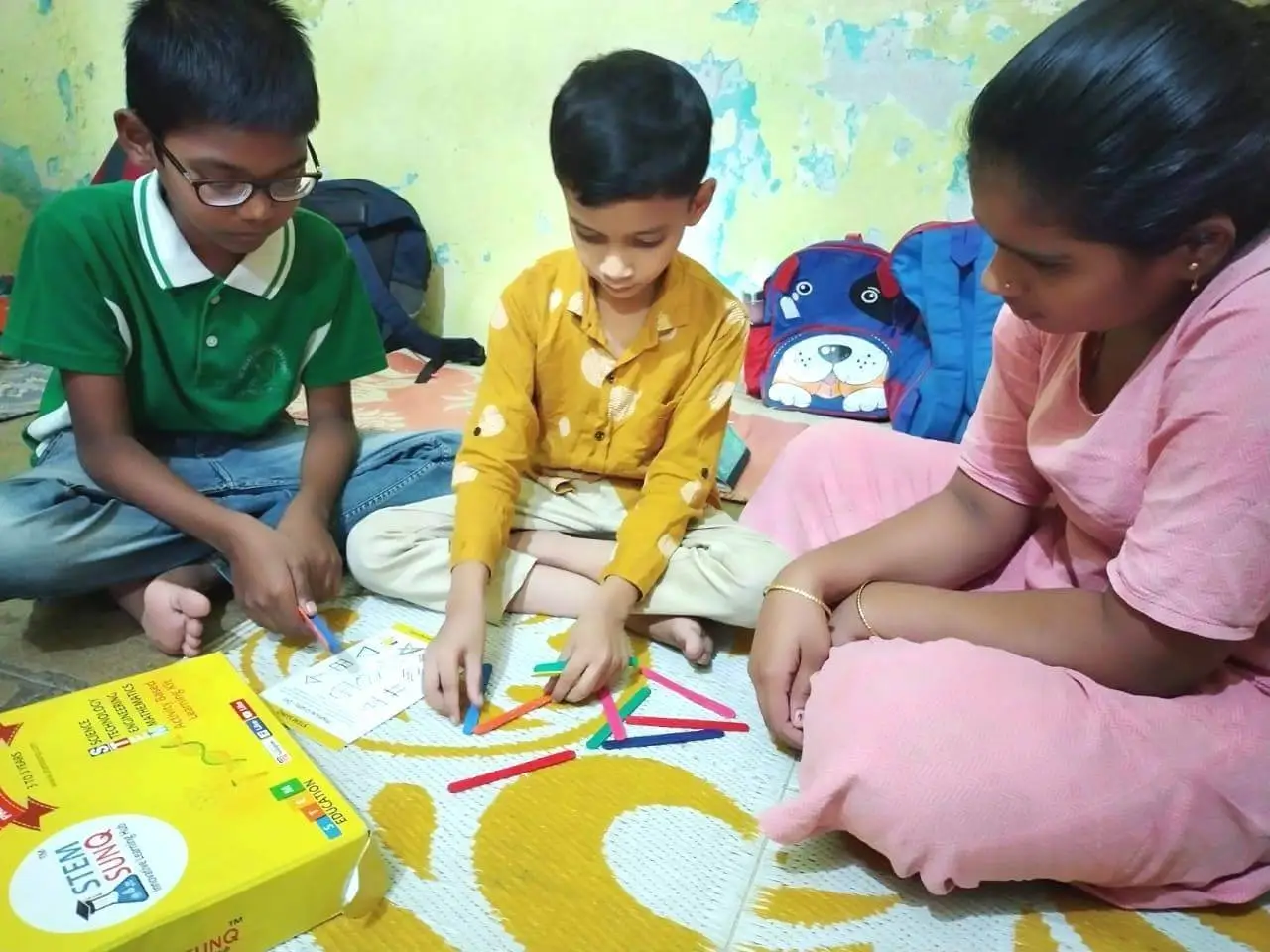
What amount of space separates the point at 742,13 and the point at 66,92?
1577 mm

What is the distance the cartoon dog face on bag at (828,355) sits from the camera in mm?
1854

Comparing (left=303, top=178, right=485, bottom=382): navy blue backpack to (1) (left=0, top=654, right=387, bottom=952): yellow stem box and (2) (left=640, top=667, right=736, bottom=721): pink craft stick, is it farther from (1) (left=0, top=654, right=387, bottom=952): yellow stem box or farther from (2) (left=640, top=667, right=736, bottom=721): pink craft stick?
(1) (left=0, top=654, right=387, bottom=952): yellow stem box

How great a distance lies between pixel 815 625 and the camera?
2.82 ft

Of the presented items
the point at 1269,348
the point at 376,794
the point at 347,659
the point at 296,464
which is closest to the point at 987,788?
the point at 1269,348

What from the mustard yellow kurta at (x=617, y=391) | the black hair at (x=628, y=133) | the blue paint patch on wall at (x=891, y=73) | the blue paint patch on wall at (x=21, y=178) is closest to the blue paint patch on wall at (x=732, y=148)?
the blue paint patch on wall at (x=891, y=73)

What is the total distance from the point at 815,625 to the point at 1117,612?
0.25 metres

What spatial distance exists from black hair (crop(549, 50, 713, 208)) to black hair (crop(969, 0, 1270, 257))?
0.34 metres

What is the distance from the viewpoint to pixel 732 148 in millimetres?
1989

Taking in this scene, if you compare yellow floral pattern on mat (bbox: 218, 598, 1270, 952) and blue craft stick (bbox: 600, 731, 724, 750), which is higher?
blue craft stick (bbox: 600, 731, 724, 750)

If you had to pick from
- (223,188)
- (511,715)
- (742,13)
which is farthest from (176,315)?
(742,13)

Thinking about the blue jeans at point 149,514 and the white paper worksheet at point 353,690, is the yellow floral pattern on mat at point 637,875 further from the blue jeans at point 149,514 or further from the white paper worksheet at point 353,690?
the blue jeans at point 149,514

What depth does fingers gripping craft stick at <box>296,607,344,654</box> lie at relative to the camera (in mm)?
973

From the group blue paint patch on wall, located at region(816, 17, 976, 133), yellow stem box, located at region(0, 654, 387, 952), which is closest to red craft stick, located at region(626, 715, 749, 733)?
yellow stem box, located at region(0, 654, 387, 952)

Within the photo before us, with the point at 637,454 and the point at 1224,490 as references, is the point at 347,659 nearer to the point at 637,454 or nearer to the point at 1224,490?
the point at 637,454
